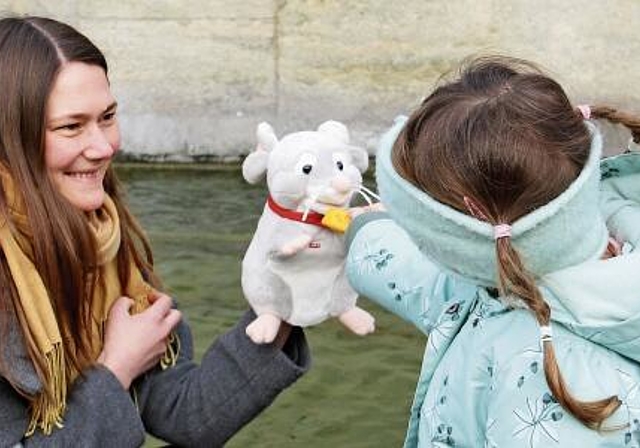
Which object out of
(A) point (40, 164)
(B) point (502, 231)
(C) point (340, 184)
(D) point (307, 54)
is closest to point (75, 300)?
(A) point (40, 164)

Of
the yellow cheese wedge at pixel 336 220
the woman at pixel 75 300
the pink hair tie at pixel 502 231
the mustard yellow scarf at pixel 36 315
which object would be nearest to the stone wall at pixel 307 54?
the woman at pixel 75 300

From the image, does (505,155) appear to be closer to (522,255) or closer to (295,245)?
(522,255)

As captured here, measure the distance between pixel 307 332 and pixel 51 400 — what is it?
1.98 meters

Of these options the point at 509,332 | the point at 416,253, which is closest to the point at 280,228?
the point at 416,253

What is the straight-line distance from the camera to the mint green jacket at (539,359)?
1754mm

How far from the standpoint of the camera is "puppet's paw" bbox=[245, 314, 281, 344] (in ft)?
7.59

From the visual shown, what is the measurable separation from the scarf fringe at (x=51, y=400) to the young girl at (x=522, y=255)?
2.24 ft

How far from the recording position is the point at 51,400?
2.24m

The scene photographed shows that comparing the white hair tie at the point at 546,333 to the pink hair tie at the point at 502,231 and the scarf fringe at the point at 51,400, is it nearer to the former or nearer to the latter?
the pink hair tie at the point at 502,231

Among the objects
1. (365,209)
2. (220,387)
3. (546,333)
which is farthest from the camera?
(220,387)

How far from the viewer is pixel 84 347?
92.7 inches

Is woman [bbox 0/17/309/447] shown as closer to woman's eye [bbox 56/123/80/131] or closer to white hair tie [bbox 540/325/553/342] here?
woman's eye [bbox 56/123/80/131]

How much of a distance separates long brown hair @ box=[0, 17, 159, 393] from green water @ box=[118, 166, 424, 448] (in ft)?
3.72

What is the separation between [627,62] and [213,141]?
202 centimetres
